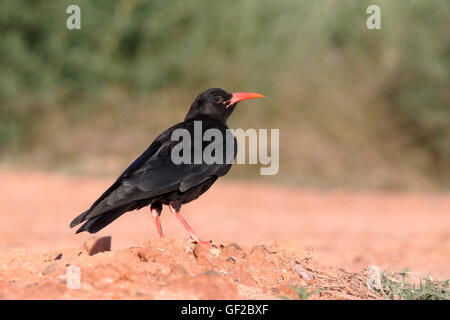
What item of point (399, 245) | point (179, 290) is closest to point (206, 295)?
point (179, 290)

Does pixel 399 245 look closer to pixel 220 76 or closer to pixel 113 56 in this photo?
pixel 220 76

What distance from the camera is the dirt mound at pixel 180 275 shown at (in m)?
4.11

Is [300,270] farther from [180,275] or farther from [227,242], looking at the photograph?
[180,275]

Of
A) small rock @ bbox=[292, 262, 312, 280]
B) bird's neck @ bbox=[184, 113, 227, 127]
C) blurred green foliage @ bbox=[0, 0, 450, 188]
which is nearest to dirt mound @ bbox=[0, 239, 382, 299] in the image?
small rock @ bbox=[292, 262, 312, 280]

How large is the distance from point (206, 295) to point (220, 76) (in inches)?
508

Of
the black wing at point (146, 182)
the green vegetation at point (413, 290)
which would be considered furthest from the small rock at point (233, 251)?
the green vegetation at point (413, 290)

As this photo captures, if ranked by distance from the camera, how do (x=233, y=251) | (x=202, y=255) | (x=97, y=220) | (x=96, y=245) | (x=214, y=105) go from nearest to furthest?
(x=202, y=255) < (x=233, y=251) < (x=97, y=220) < (x=96, y=245) < (x=214, y=105)

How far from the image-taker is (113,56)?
16.8m

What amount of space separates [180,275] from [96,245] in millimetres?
1722

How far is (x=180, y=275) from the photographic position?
4.34 m

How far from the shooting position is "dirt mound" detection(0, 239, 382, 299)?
411 centimetres

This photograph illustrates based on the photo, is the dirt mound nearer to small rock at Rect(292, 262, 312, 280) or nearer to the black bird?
small rock at Rect(292, 262, 312, 280)

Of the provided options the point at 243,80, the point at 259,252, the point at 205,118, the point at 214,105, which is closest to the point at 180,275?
the point at 259,252
